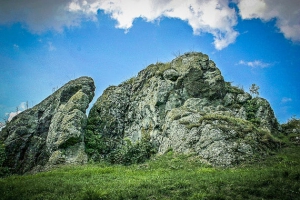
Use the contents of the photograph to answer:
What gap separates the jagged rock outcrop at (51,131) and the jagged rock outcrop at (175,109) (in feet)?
9.85

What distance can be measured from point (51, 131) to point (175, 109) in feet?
65.4

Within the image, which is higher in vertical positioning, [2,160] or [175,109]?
[175,109]

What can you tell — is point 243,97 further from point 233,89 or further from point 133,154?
point 133,154

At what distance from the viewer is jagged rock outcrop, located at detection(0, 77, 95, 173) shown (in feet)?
118

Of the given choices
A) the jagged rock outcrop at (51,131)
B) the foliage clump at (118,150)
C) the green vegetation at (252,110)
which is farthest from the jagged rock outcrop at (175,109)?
the jagged rock outcrop at (51,131)

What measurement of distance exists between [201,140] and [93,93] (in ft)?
81.4

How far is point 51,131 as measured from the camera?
3962 cm

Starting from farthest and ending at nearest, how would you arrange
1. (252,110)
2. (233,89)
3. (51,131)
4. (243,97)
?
(233,89) < (243,97) < (252,110) < (51,131)

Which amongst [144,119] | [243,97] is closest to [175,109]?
[144,119]

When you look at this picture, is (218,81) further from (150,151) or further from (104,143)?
(104,143)

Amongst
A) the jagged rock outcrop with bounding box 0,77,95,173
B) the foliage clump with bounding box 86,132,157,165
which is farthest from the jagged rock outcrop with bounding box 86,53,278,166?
the jagged rock outcrop with bounding box 0,77,95,173

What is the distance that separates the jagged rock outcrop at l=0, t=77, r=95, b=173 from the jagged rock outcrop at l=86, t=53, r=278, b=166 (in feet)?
9.85

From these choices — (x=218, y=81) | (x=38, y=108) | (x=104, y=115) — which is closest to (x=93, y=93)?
(x=104, y=115)

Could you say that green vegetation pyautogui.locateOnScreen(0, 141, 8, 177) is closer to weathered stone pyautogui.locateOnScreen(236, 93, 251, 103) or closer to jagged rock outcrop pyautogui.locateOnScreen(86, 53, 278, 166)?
jagged rock outcrop pyautogui.locateOnScreen(86, 53, 278, 166)
